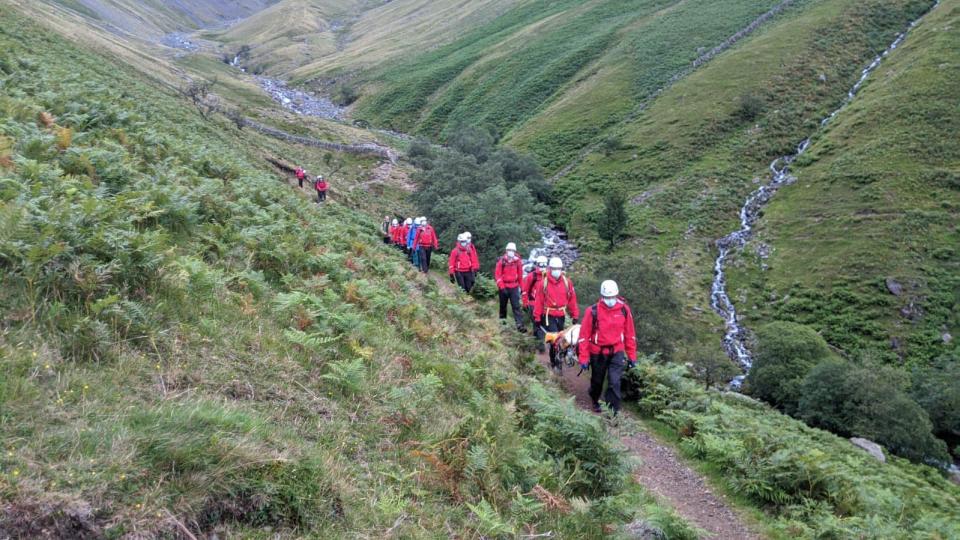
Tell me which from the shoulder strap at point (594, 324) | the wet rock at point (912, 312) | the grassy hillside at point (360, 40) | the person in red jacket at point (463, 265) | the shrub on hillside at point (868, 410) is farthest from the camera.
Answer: the grassy hillside at point (360, 40)

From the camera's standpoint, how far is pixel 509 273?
14930 mm

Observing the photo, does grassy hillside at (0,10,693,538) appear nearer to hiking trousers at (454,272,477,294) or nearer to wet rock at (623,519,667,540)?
wet rock at (623,519,667,540)

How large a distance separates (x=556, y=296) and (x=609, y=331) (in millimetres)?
2968

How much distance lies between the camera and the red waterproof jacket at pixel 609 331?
10234 mm

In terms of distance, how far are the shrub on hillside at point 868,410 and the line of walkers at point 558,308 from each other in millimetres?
17124

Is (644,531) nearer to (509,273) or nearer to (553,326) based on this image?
(553,326)

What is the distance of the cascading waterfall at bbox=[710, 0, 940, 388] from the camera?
36719mm

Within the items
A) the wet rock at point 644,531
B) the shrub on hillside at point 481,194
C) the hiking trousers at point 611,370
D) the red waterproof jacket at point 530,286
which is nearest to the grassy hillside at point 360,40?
the shrub on hillside at point 481,194

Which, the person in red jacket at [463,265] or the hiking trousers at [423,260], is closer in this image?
the person in red jacket at [463,265]

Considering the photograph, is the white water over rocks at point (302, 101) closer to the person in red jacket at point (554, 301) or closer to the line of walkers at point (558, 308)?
the line of walkers at point (558, 308)

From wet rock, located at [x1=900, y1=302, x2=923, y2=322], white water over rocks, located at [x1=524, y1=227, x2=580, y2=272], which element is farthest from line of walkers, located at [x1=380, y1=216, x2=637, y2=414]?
wet rock, located at [x1=900, y1=302, x2=923, y2=322]

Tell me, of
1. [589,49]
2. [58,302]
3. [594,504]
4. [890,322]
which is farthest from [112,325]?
[589,49]

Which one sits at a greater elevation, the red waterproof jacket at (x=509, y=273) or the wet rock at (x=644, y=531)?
the red waterproof jacket at (x=509, y=273)

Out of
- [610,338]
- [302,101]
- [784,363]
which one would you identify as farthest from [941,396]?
[302,101]
